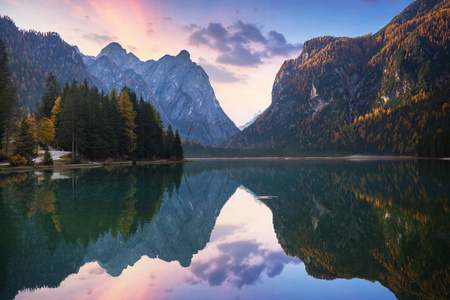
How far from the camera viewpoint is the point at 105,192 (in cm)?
2697

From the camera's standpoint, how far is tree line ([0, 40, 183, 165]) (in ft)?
197

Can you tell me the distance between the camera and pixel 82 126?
70062 mm

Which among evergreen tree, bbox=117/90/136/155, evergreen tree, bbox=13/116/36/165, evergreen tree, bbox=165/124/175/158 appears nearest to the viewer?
evergreen tree, bbox=13/116/36/165

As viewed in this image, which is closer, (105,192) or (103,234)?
(103,234)

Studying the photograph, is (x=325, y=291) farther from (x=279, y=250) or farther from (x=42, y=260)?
(x=42, y=260)

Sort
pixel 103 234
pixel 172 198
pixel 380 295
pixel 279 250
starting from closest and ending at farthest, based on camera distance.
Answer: pixel 380 295 < pixel 279 250 < pixel 103 234 < pixel 172 198

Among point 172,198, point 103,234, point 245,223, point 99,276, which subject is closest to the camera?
point 99,276

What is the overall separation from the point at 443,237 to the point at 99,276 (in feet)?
45.0

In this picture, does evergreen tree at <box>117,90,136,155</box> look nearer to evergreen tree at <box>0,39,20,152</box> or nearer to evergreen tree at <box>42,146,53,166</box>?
evergreen tree at <box>42,146,53,166</box>

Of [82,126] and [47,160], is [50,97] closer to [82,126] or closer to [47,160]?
[82,126]

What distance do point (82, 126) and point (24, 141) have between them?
50.7ft

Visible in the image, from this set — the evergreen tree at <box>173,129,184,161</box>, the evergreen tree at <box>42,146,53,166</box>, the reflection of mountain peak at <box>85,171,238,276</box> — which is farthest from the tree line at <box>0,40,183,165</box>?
the reflection of mountain peak at <box>85,171,238,276</box>

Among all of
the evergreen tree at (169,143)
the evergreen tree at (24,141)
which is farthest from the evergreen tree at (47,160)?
the evergreen tree at (169,143)

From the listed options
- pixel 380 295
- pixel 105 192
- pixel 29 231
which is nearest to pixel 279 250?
pixel 380 295
